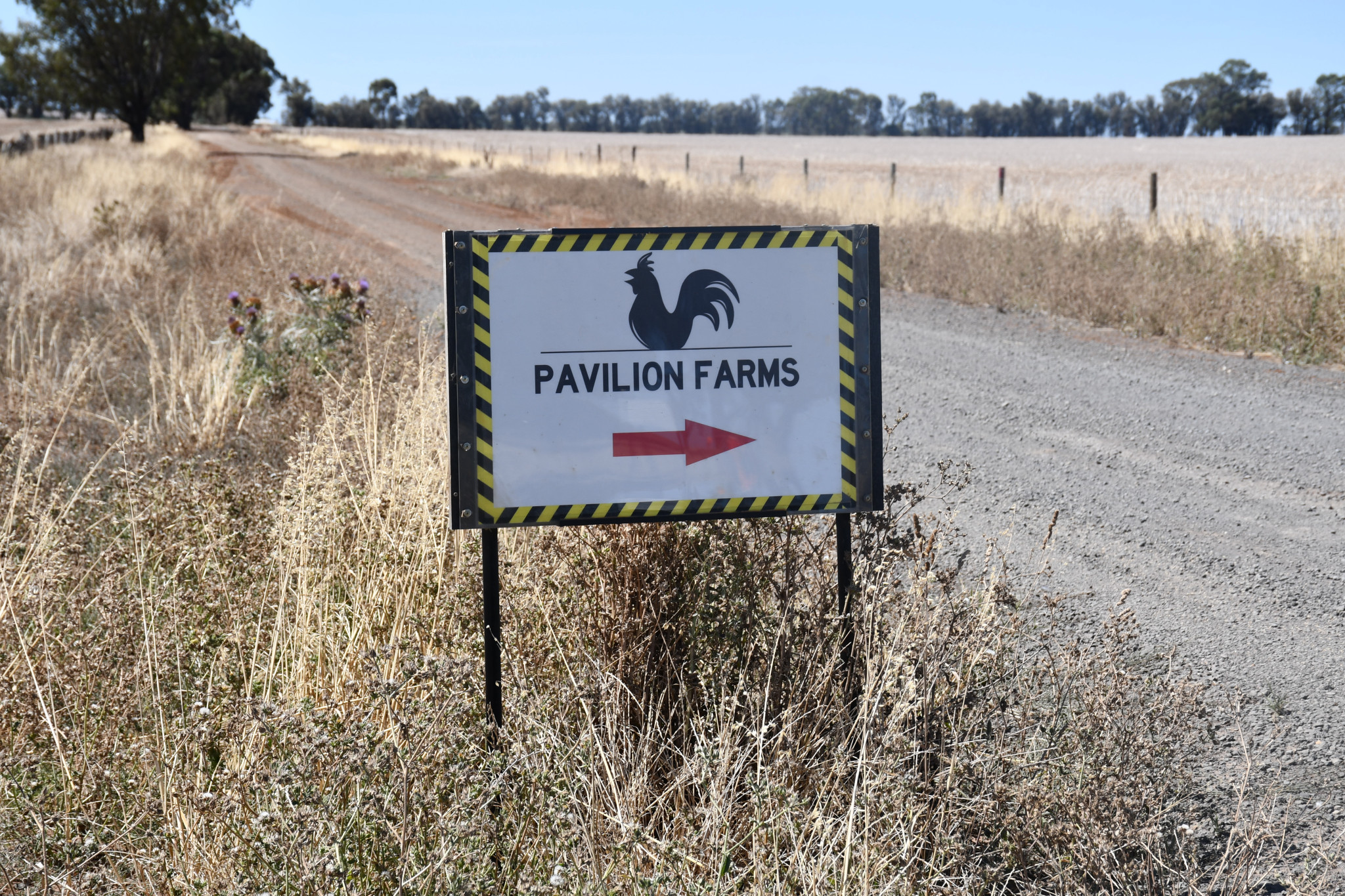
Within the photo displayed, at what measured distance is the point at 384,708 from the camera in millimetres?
2990

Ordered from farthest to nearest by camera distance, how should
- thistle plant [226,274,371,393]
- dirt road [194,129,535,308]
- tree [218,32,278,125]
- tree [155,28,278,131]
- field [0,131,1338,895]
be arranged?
tree [218,32,278,125], tree [155,28,278,131], dirt road [194,129,535,308], thistle plant [226,274,371,393], field [0,131,1338,895]

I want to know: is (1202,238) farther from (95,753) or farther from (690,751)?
(95,753)

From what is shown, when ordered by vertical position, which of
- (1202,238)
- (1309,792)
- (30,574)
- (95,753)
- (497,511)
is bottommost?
(1309,792)

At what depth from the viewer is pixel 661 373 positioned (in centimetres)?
290

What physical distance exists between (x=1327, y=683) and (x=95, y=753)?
156 inches

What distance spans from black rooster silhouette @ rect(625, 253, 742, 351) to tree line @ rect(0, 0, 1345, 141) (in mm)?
53972

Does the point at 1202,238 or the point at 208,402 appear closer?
the point at 208,402

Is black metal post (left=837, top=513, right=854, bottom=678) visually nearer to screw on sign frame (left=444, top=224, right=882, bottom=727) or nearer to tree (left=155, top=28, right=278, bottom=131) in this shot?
screw on sign frame (left=444, top=224, right=882, bottom=727)

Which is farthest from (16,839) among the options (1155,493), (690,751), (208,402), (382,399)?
(1155,493)

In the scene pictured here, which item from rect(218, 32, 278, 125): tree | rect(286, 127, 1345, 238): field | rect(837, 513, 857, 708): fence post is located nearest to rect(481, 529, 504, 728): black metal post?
rect(837, 513, 857, 708): fence post

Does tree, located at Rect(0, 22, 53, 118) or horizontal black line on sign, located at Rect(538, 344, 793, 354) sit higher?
tree, located at Rect(0, 22, 53, 118)

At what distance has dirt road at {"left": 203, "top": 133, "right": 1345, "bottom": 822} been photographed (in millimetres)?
3789

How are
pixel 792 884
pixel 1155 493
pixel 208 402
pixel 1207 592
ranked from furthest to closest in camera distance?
pixel 208 402 < pixel 1155 493 < pixel 1207 592 < pixel 792 884

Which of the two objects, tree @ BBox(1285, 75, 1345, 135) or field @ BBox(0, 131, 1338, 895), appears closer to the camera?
field @ BBox(0, 131, 1338, 895)
